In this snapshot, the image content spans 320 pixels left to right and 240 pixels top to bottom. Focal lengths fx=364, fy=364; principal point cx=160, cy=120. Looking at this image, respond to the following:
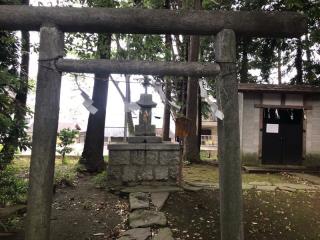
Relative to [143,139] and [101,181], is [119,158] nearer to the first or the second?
[143,139]

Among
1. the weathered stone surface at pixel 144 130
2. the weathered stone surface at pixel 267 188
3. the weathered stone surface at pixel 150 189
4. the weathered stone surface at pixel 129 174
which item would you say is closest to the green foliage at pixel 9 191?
the weathered stone surface at pixel 150 189

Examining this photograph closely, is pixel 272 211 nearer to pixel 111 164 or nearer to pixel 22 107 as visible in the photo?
pixel 111 164

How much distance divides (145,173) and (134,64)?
18.9 feet

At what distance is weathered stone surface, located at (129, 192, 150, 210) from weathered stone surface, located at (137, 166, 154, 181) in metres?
0.91

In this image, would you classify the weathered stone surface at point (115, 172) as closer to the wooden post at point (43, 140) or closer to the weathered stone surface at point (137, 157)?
the weathered stone surface at point (137, 157)

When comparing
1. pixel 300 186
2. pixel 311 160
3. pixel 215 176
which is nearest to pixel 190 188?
pixel 215 176

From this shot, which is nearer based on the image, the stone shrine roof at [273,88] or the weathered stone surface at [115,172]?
the weathered stone surface at [115,172]

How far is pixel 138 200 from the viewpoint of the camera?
846 centimetres

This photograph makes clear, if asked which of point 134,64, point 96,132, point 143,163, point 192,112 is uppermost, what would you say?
point 192,112

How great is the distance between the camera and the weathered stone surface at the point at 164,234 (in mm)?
6355

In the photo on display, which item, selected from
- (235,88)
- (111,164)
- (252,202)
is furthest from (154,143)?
(235,88)

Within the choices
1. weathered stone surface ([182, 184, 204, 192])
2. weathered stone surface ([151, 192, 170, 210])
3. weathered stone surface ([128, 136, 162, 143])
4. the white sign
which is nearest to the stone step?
weathered stone surface ([182, 184, 204, 192])

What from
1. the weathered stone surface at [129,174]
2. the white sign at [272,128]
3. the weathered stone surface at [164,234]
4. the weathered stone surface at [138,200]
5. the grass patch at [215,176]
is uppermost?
the white sign at [272,128]

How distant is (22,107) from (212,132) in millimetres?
31610
